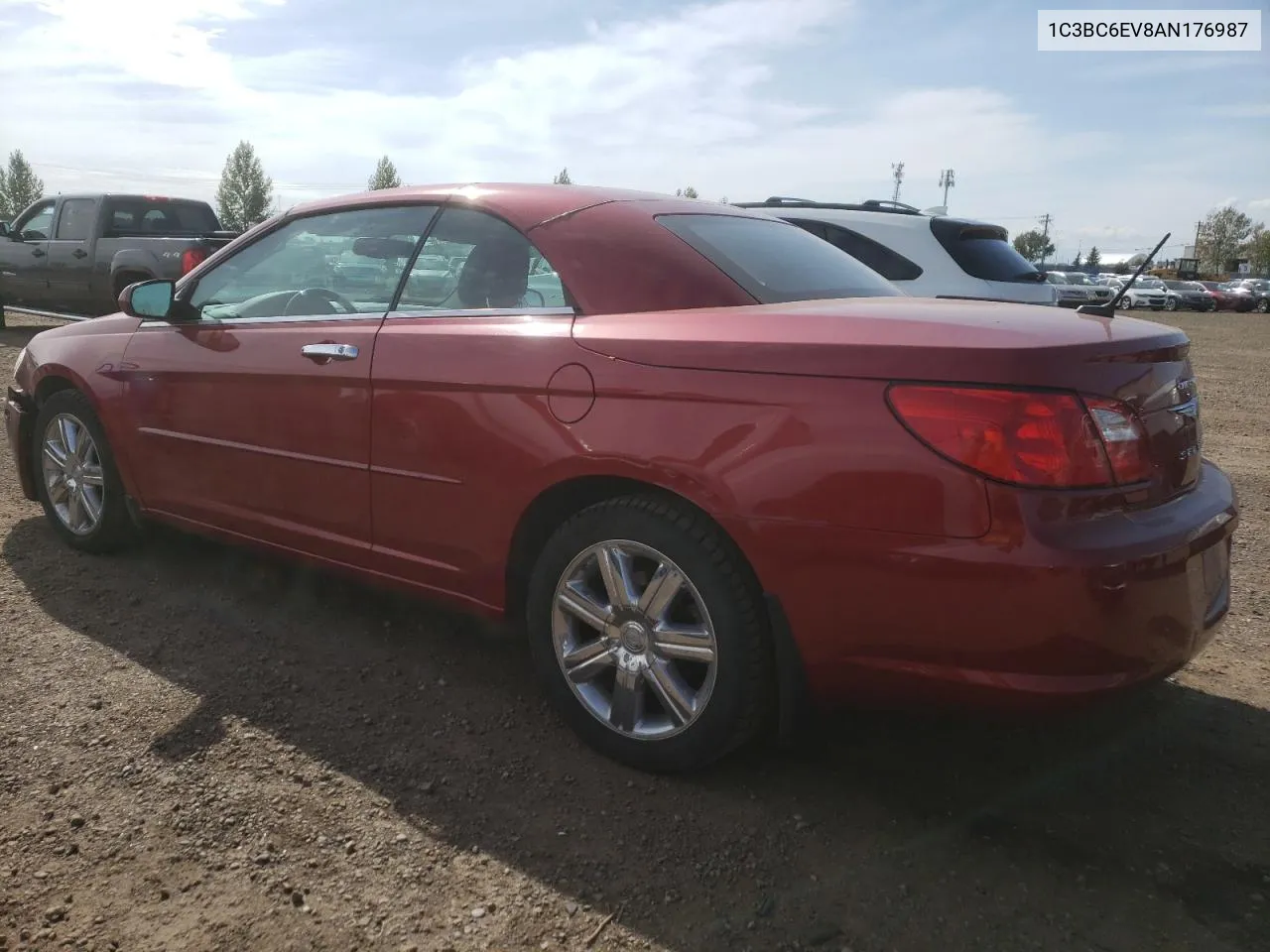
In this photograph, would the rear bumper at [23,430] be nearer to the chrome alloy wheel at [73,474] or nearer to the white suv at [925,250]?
the chrome alloy wheel at [73,474]

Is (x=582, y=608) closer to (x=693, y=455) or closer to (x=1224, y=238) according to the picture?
(x=693, y=455)

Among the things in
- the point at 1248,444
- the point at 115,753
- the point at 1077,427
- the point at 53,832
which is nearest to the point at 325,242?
the point at 115,753

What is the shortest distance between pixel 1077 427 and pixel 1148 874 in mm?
1023

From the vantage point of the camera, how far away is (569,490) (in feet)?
9.35

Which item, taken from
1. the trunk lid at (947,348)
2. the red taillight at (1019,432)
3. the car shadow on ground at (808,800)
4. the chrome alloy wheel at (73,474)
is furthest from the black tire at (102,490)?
the red taillight at (1019,432)

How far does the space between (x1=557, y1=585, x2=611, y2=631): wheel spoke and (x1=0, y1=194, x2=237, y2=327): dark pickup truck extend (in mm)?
10216

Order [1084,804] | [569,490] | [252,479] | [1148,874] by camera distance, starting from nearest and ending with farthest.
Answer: [1148,874] → [1084,804] → [569,490] → [252,479]

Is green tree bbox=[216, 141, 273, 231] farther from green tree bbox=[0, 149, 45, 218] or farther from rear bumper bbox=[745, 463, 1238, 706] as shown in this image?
rear bumper bbox=[745, 463, 1238, 706]

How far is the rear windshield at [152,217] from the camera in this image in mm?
12656

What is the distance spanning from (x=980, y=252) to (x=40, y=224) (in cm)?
1176

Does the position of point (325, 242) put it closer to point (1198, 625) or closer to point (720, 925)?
point (720, 925)

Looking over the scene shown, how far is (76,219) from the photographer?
42.2 feet

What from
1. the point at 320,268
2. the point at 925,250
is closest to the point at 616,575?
the point at 320,268

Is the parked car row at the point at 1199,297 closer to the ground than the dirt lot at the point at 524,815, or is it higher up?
higher up
